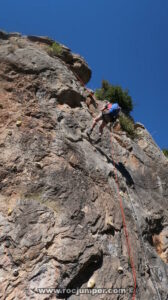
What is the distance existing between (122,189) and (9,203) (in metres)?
3.52

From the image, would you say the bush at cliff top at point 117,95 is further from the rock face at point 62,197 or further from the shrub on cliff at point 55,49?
the rock face at point 62,197

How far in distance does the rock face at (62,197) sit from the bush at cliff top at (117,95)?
5.76 metres

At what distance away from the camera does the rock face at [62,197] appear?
4.64 meters

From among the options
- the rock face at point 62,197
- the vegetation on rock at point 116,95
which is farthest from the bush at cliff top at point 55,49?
the vegetation on rock at point 116,95

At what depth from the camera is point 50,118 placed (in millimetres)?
7078

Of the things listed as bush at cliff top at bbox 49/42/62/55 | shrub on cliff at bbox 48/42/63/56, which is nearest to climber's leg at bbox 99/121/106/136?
shrub on cliff at bbox 48/42/63/56

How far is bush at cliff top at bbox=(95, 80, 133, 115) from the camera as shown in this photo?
49.1 feet

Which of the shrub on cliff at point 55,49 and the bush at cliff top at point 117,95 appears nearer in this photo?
the shrub on cliff at point 55,49

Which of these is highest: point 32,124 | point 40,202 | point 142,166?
point 142,166

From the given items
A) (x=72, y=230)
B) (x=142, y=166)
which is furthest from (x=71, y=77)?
(x=72, y=230)

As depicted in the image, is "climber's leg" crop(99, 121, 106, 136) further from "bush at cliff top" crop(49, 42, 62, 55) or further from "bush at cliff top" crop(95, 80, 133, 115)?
"bush at cliff top" crop(95, 80, 133, 115)

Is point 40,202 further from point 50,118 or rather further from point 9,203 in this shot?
point 50,118

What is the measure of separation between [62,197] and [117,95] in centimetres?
1095

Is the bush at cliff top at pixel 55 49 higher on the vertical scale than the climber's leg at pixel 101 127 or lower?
higher
